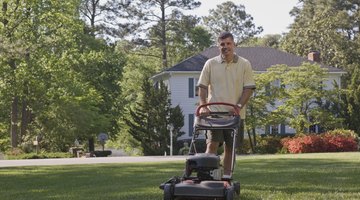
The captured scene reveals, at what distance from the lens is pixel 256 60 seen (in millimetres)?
44094

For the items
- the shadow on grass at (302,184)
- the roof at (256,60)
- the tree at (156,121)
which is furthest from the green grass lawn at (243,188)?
the roof at (256,60)

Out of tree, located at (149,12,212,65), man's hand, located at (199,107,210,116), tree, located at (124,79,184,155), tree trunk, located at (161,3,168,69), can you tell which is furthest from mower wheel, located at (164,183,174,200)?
tree, located at (149,12,212,65)

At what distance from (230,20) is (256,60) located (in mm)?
24785

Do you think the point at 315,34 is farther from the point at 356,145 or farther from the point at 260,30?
the point at 356,145

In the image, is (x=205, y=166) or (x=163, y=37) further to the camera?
(x=163, y=37)

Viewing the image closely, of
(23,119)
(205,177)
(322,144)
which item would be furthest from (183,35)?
(205,177)

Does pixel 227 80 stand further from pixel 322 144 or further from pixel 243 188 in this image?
pixel 322 144

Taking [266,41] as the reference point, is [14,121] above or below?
below

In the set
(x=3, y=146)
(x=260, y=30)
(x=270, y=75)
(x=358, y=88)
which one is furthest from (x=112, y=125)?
(x=260, y=30)

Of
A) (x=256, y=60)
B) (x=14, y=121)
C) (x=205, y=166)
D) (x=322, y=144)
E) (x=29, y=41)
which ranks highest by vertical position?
(x=29, y=41)

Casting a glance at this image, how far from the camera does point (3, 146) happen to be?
127ft

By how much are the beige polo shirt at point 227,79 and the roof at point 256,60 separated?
34153mm

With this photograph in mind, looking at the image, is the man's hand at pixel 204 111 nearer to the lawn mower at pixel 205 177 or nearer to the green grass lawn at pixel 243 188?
the lawn mower at pixel 205 177

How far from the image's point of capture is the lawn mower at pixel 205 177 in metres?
5.85
